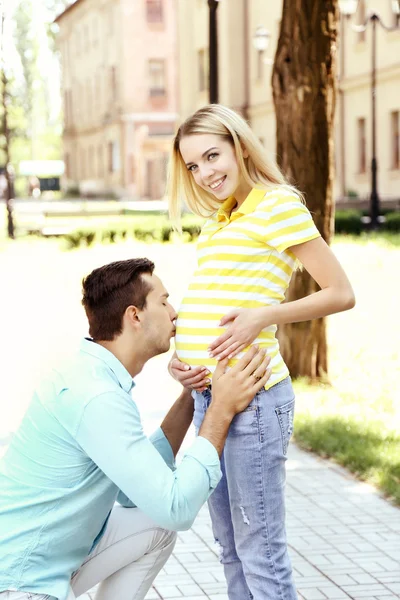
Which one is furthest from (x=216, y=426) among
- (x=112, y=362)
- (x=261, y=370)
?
(x=112, y=362)

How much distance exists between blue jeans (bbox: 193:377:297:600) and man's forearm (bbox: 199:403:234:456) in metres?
0.08

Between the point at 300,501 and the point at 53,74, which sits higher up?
the point at 53,74

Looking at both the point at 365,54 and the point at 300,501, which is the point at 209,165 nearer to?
the point at 300,501

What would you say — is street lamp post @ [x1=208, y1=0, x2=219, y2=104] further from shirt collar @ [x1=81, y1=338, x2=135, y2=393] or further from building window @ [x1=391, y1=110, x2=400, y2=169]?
building window @ [x1=391, y1=110, x2=400, y2=169]

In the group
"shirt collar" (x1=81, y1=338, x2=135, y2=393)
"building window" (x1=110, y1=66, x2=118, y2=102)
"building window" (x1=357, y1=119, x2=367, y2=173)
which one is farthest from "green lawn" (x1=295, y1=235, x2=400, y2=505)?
"building window" (x1=110, y1=66, x2=118, y2=102)

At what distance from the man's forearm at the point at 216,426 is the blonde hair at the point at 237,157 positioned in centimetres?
70

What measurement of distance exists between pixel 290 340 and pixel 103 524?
578 cm

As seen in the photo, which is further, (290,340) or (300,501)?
(290,340)

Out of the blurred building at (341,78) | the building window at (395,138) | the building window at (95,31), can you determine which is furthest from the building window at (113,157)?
the building window at (395,138)

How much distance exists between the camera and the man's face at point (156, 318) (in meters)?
3.10

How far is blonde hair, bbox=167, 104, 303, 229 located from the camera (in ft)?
10.7

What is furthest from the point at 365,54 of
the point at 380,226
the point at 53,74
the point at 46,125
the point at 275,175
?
the point at 46,125

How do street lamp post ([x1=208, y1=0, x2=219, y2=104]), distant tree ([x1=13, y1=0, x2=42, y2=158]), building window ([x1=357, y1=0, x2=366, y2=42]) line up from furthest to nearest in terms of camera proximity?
distant tree ([x1=13, y1=0, x2=42, y2=158]) → building window ([x1=357, y1=0, x2=366, y2=42]) → street lamp post ([x1=208, y1=0, x2=219, y2=104])

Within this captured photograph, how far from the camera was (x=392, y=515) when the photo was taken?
5.67 m
